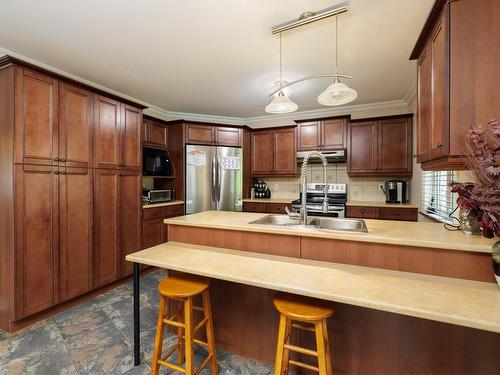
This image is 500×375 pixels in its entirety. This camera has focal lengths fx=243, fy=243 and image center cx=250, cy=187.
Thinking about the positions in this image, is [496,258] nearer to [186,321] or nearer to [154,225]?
[186,321]

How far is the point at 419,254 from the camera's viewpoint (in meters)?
1.42

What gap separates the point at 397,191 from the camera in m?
3.70

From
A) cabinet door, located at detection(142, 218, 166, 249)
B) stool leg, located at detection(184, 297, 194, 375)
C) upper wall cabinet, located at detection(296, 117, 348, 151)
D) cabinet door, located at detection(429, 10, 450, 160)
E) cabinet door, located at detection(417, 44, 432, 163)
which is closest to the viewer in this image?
cabinet door, located at detection(429, 10, 450, 160)

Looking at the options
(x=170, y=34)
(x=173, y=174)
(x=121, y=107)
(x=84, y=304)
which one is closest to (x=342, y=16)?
(x=170, y=34)

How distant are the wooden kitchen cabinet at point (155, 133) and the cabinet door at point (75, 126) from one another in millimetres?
1103

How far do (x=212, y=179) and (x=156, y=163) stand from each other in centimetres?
92

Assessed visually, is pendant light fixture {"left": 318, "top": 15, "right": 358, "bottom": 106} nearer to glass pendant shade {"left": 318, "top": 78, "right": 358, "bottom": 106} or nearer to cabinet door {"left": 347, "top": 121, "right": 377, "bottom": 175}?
glass pendant shade {"left": 318, "top": 78, "right": 358, "bottom": 106}

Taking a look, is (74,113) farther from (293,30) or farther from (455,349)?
(455,349)

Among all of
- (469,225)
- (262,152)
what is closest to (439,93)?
(469,225)

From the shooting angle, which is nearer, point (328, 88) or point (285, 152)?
point (328, 88)

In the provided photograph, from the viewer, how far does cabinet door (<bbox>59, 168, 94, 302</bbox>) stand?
238 cm

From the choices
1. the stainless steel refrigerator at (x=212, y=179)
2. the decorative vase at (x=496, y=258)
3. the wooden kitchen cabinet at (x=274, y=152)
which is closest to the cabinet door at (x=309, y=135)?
the wooden kitchen cabinet at (x=274, y=152)

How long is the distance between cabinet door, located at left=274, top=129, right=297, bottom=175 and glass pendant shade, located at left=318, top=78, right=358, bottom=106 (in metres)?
2.41

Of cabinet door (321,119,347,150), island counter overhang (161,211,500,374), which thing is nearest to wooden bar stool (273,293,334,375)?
island counter overhang (161,211,500,374)
